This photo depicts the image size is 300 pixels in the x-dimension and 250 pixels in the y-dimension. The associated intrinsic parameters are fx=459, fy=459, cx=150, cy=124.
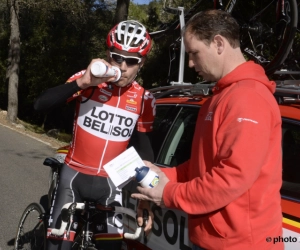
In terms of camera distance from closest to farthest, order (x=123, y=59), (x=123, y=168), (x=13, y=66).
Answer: (x=123, y=168) → (x=123, y=59) → (x=13, y=66)

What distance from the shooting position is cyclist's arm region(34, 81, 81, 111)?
9.48 ft

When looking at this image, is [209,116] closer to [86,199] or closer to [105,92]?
[105,92]

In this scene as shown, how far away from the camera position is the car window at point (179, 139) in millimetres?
3615

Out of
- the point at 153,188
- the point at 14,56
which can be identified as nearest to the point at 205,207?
the point at 153,188

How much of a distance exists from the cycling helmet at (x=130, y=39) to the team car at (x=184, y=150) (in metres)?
0.73

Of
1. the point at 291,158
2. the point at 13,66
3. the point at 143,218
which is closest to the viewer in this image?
the point at 143,218

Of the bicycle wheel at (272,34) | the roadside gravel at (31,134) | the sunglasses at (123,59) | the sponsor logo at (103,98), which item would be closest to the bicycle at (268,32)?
the bicycle wheel at (272,34)

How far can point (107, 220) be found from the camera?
3.26 meters

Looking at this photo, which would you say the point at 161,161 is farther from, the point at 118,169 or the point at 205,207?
the point at 205,207

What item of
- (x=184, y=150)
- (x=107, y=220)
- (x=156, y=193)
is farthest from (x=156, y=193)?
(x=184, y=150)

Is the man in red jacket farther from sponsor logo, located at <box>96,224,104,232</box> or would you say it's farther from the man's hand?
sponsor logo, located at <box>96,224,104,232</box>

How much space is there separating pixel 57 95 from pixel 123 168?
0.77 m

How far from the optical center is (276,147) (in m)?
2.05

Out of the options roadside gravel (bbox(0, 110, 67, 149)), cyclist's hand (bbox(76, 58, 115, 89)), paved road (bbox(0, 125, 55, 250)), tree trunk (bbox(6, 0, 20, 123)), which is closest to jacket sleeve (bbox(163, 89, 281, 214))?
cyclist's hand (bbox(76, 58, 115, 89))
